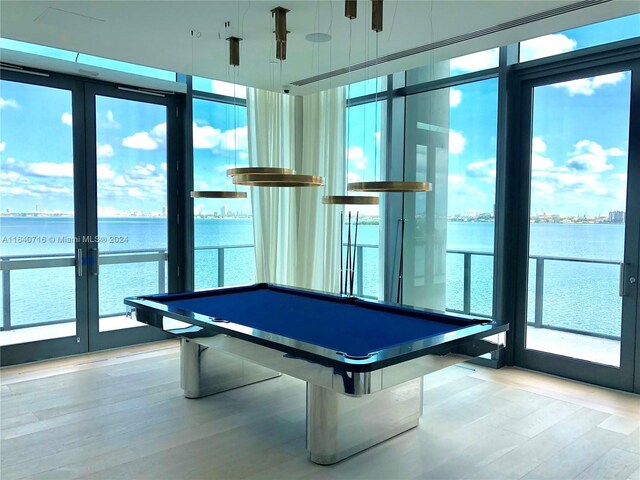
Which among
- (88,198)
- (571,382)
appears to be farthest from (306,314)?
(88,198)

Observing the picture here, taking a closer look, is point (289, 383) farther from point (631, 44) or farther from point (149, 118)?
point (631, 44)

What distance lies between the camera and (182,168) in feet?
19.9

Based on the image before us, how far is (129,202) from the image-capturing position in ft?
18.7

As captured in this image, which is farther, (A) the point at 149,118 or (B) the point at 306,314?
(A) the point at 149,118

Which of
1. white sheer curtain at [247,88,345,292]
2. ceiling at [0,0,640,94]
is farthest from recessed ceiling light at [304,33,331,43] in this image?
white sheer curtain at [247,88,345,292]

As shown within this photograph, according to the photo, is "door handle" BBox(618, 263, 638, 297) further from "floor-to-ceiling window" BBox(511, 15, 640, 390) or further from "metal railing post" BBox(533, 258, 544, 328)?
"metal railing post" BBox(533, 258, 544, 328)

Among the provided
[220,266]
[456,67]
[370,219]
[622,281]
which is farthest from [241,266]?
[622,281]

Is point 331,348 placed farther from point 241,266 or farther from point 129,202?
point 241,266

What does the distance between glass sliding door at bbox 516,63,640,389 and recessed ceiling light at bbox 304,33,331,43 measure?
6.96 feet

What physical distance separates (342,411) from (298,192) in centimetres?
391

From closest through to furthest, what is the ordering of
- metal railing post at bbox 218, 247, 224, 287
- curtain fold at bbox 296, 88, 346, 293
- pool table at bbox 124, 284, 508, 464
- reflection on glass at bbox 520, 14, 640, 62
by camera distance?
pool table at bbox 124, 284, 508, 464 → reflection on glass at bbox 520, 14, 640, 62 → curtain fold at bbox 296, 88, 346, 293 → metal railing post at bbox 218, 247, 224, 287

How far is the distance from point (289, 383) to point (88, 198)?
2.99 meters

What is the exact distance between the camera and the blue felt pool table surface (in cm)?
288

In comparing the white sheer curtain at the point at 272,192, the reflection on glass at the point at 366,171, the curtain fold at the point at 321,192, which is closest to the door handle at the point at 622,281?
the reflection on glass at the point at 366,171
